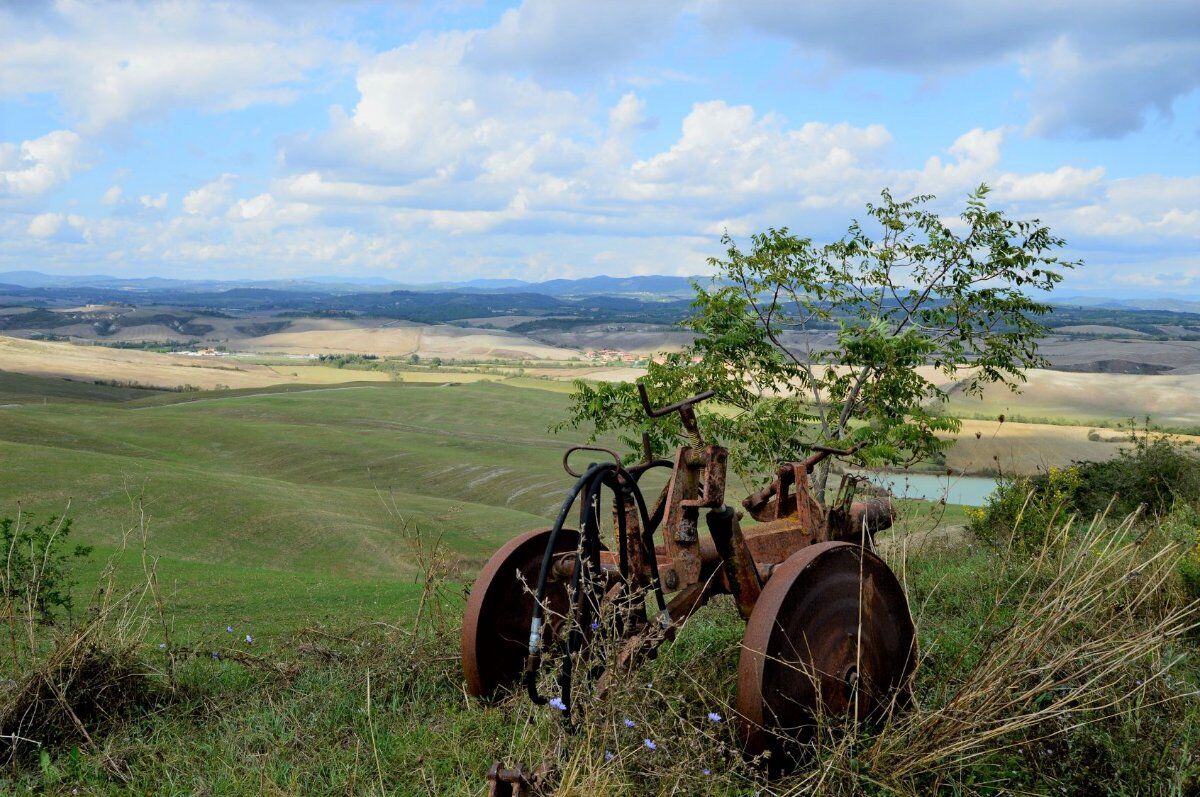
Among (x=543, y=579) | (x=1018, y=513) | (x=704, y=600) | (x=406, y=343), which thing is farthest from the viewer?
(x=406, y=343)

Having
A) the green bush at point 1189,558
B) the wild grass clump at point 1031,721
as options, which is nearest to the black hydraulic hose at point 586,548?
the wild grass clump at point 1031,721

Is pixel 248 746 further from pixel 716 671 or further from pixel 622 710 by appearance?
pixel 716 671

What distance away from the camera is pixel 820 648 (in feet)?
17.4

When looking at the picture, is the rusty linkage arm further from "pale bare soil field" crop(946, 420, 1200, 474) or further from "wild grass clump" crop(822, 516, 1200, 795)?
"pale bare soil field" crop(946, 420, 1200, 474)

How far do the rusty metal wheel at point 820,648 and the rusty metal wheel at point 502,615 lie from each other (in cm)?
146

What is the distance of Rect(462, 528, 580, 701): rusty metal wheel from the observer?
6.08 metres

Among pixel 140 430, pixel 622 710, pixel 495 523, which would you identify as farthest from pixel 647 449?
pixel 140 430

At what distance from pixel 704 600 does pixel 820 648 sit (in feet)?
2.67

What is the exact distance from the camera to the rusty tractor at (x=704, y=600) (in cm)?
490

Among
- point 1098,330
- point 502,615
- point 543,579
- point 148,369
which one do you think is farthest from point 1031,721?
point 1098,330

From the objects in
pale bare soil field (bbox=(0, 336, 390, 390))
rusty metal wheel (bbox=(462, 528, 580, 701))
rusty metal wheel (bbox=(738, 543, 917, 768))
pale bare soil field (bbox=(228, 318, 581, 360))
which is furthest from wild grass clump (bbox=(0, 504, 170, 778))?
pale bare soil field (bbox=(228, 318, 581, 360))

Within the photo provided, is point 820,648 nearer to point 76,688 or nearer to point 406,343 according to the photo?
point 76,688

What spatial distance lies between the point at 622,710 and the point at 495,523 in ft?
109

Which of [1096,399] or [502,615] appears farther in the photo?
[1096,399]
